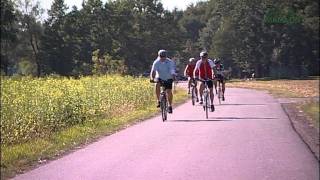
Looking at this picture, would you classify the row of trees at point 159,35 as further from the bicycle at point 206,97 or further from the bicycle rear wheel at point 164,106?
the bicycle rear wheel at point 164,106

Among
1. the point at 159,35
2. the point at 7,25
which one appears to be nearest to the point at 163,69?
the point at 159,35

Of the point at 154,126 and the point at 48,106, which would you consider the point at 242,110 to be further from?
the point at 48,106

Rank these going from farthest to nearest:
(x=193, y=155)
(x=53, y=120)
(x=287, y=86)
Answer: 1. (x=287, y=86)
2. (x=53, y=120)
3. (x=193, y=155)

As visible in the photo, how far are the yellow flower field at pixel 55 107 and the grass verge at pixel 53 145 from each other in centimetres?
50

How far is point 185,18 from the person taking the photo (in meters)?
48.5

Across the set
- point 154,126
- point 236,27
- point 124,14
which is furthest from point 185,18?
point 154,126

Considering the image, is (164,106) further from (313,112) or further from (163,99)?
(313,112)

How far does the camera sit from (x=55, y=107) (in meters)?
16.1

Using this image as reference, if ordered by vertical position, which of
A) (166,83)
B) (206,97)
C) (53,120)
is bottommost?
(53,120)

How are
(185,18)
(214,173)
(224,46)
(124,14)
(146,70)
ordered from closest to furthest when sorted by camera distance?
1. (214,173)
2. (224,46)
3. (146,70)
4. (185,18)
5. (124,14)

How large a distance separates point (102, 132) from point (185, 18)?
34.4m

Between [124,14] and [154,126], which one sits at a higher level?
[124,14]

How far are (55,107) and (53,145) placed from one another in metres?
3.57

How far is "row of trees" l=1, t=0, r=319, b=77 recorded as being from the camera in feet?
44.1
